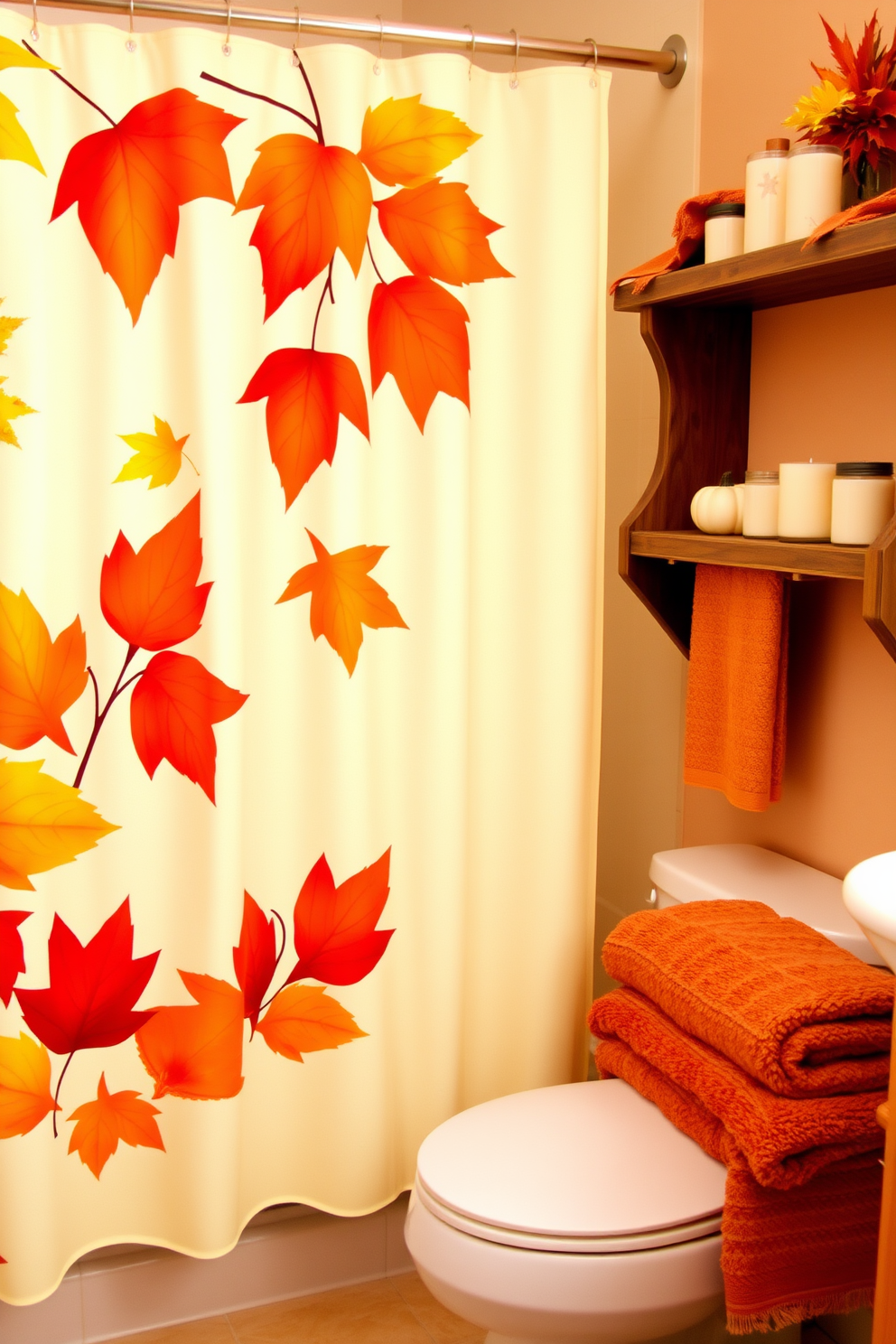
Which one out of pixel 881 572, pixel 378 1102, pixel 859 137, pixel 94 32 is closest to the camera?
pixel 881 572

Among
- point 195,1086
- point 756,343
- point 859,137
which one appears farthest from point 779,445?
point 195,1086

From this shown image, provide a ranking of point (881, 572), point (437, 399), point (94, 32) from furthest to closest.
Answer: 1. point (437, 399)
2. point (94, 32)
3. point (881, 572)

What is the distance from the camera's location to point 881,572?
1.27 m

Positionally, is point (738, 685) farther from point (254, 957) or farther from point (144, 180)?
point (144, 180)

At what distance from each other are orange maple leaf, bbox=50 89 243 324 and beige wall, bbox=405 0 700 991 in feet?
2.48

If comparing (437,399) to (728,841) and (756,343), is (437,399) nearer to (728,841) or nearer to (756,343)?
(756,343)

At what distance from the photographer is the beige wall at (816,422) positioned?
1.57m

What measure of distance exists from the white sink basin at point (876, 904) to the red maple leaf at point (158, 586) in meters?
1.03

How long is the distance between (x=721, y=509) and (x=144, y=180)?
2.99 feet

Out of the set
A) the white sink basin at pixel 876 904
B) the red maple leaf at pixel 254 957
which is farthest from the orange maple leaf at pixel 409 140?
the white sink basin at pixel 876 904

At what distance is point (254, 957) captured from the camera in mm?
1777

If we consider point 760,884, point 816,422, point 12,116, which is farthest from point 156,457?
point 760,884

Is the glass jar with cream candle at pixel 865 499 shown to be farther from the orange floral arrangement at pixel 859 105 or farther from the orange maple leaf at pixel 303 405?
the orange maple leaf at pixel 303 405

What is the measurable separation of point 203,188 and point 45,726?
30.7 inches
